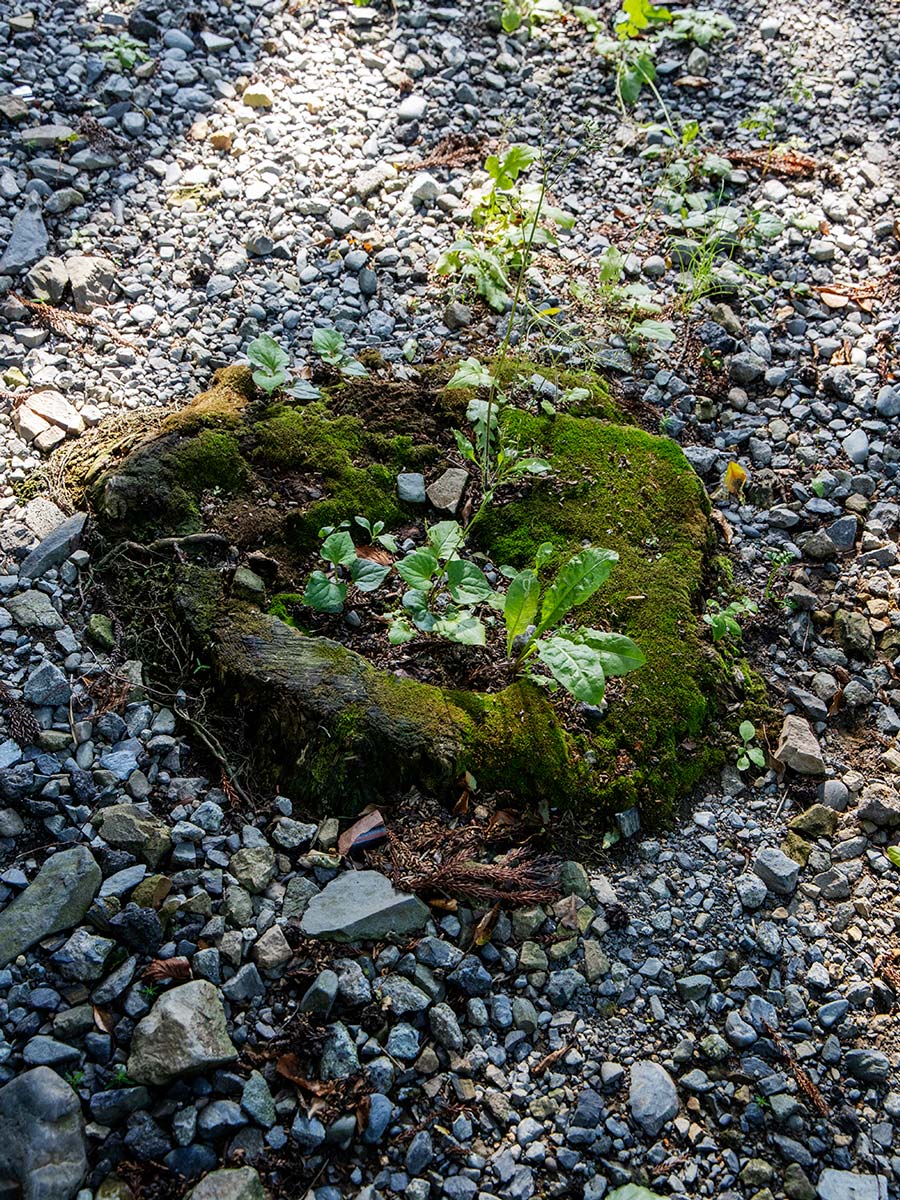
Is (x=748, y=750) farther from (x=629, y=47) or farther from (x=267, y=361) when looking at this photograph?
(x=629, y=47)

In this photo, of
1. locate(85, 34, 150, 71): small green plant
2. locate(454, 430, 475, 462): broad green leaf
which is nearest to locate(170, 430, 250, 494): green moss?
locate(454, 430, 475, 462): broad green leaf

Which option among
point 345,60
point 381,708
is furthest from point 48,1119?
point 345,60

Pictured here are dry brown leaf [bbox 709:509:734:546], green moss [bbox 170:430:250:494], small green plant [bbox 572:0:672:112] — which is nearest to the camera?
green moss [bbox 170:430:250:494]

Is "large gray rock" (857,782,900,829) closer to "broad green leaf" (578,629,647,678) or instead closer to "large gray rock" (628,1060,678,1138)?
"broad green leaf" (578,629,647,678)

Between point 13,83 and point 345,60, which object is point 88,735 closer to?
point 13,83

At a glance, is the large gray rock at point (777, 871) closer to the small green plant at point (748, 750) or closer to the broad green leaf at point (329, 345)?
the small green plant at point (748, 750)

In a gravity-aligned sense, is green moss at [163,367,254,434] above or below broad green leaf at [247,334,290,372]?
below

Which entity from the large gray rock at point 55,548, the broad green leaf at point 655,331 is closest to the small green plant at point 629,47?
the broad green leaf at point 655,331
